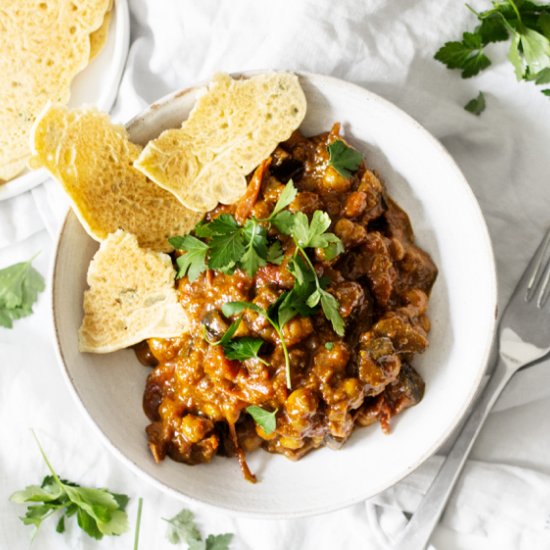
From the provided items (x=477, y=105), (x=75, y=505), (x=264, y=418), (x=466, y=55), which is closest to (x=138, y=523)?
(x=75, y=505)

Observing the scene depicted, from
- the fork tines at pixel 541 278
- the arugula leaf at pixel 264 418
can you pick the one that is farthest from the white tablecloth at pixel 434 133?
the arugula leaf at pixel 264 418

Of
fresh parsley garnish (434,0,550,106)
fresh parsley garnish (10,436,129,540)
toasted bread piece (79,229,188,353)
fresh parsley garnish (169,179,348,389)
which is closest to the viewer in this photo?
fresh parsley garnish (169,179,348,389)

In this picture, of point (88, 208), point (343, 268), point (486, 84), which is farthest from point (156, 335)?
point (486, 84)

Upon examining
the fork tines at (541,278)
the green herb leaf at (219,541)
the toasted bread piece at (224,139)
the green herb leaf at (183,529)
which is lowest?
the green herb leaf at (219,541)

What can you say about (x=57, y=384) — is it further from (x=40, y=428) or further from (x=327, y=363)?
(x=327, y=363)

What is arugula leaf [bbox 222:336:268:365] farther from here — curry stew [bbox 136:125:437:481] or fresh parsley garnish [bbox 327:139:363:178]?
fresh parsley garnish [bbox 327:139:363:178]

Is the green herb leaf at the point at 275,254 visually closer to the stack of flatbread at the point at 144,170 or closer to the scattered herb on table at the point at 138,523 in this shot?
the stack of flatbread at the point at 144,170

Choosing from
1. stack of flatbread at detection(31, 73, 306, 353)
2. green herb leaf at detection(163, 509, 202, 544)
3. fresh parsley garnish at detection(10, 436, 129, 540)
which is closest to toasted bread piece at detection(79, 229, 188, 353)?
stack of flatbread at detection(31, 73, 306, 353)
